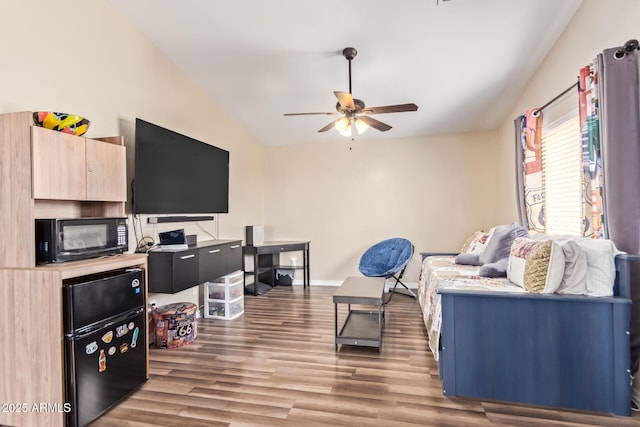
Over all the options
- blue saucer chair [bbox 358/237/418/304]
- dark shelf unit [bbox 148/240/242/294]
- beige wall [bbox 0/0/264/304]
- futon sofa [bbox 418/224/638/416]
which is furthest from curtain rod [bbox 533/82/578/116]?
beige wall [bbox 0/0/264/304]

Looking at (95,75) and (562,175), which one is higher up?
(95,75)

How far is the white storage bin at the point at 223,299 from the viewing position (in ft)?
11.6

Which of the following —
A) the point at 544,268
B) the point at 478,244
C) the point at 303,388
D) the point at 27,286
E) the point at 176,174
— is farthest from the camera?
the point at 478,244

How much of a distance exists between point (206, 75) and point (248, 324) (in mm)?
2721

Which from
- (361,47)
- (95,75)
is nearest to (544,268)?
(361,47)

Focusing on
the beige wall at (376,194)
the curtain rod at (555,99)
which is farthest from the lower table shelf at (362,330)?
the curtain rod at (555,99)

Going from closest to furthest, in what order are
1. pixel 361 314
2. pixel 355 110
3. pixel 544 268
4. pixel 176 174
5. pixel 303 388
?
pixel 544 268, pixel 303 388, pixel 355 110, pixel 176 174, pixel 361 314

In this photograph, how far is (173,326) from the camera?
278 centimetres

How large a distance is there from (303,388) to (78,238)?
168 cm

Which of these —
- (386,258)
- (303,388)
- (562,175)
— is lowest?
(303,388)

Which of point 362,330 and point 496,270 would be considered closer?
point 496,270

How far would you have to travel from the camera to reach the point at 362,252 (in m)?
5.04

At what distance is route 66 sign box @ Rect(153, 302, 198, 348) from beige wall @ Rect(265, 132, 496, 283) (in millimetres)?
2597

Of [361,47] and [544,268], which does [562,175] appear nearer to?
[544,268]
